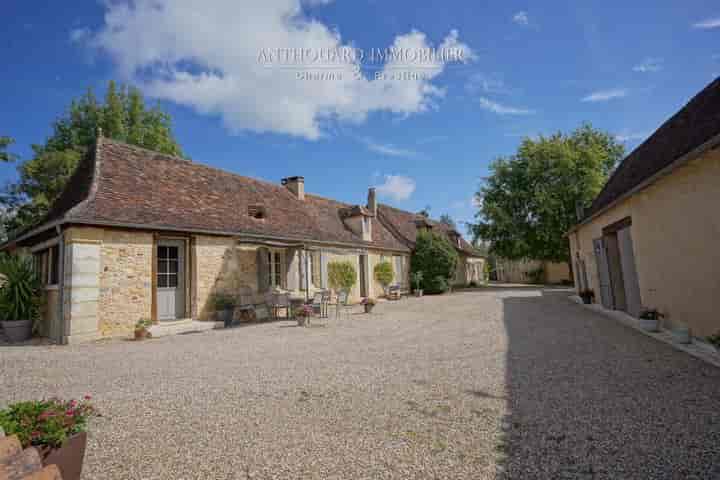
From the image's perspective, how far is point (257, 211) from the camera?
12.7 meters

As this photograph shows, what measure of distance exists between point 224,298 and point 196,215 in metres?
2.42

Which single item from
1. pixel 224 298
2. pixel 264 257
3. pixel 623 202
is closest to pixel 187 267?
pixel 224 298

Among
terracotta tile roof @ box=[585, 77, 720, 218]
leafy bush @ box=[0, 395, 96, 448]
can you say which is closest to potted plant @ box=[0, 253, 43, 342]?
leafy bush @ box=[0, 395, 96, 448]

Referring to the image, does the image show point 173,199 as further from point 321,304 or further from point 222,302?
point 321,304

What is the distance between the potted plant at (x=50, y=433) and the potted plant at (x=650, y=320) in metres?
8.44

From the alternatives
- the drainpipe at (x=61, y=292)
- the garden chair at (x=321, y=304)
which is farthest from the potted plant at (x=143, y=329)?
the garden chair at (x=321, y=304)

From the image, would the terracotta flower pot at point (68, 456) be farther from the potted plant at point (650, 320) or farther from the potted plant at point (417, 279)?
the potted plant at point (417, 279)

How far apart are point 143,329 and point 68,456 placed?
6.76 metres

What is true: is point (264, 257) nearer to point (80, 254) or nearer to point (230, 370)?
point (80, 254)

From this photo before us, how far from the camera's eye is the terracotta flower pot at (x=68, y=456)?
2.10m

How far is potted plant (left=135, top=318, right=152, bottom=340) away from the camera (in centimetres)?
809

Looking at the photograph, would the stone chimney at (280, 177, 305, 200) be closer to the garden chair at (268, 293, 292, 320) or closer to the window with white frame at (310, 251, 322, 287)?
the window with white frame at (310, 251, 322, 287)

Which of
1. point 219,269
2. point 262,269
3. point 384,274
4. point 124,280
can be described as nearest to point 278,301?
point 262,269

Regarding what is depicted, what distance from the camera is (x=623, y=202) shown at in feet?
27.6
